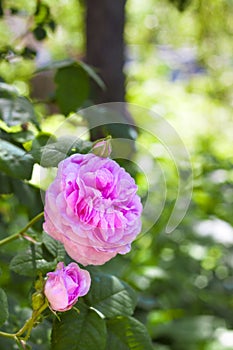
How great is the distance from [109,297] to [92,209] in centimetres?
24

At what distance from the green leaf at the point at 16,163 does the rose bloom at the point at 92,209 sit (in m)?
0.18

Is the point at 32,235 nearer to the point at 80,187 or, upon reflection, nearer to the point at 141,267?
the point at 80,187

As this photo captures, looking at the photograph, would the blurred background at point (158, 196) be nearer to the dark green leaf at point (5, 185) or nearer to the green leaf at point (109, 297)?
the dark green leaf at point (5, 185)

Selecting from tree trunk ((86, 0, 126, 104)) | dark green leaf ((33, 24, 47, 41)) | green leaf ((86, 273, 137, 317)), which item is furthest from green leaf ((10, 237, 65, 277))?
tree trunk ((86, 0, 126, 104))


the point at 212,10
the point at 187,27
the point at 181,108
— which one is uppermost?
the point at 212,10

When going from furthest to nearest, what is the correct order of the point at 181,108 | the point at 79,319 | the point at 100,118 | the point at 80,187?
1. the point at 181,108
2. the point at 100,118
3. the point at 79,319
4. the point at 80,187

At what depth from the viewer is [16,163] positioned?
878 mm

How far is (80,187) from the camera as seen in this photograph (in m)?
0.67

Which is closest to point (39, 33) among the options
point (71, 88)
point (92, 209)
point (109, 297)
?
point (71, 88)

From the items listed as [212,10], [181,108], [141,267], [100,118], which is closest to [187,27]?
[181,108]

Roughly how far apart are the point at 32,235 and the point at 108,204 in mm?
258

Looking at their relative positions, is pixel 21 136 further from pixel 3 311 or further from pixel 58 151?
pixel 3 311

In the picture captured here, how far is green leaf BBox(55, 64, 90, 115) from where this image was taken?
1252mm

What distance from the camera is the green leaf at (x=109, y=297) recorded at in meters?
0.85
